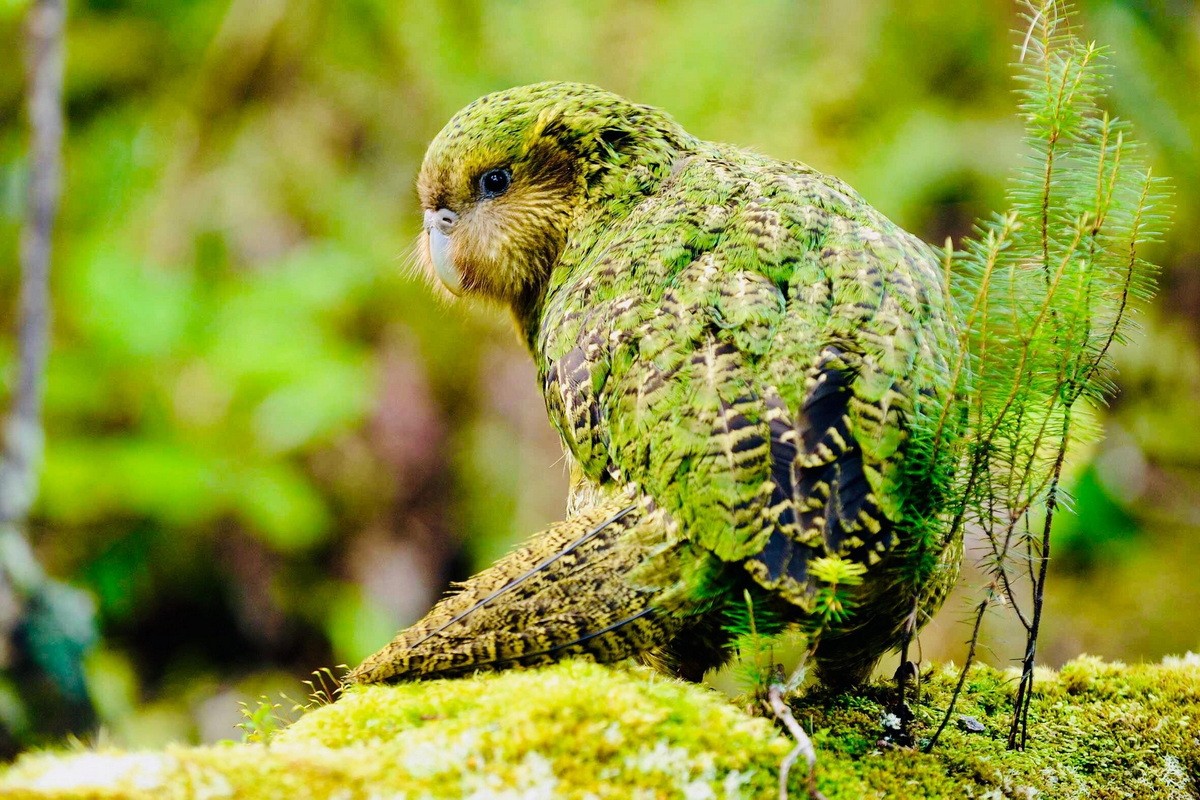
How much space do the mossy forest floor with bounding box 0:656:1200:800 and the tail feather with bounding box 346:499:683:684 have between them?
→ 0.19 ft

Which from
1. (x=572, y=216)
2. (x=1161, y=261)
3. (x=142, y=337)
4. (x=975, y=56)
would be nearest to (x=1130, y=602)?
(x=1161, y=261)

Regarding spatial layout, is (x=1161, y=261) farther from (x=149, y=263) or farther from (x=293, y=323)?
(x=149, y=263)

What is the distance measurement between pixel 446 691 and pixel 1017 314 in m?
1.70

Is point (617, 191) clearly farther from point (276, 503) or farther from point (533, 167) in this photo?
point (276, 503)

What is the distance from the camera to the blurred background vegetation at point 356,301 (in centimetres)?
682

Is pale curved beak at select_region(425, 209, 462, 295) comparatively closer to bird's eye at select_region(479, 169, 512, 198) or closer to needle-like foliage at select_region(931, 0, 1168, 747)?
bird's eye at select_region(479, 169, 512, 198)

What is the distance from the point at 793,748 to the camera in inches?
88.7

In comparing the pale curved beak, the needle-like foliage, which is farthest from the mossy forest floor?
the pale curved beak

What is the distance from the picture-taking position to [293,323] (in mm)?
7062

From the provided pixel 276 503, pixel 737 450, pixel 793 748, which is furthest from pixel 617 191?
pixel 276 503

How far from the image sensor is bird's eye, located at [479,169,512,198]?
3.94 meters

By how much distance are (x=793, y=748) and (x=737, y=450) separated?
72 centimetres

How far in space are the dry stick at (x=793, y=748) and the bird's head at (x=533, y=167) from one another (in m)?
1.99

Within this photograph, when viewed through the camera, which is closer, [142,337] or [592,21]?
[142,337]
